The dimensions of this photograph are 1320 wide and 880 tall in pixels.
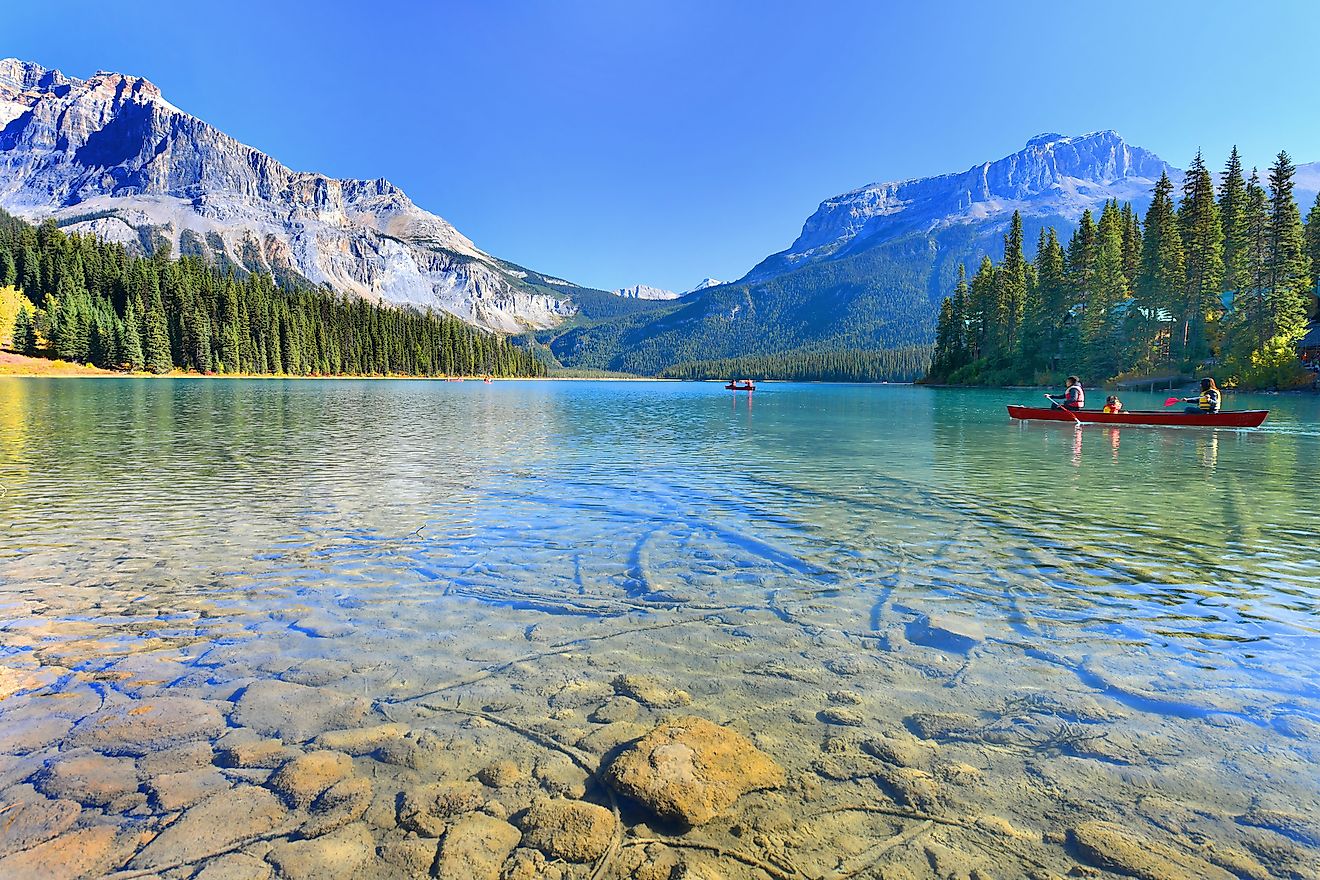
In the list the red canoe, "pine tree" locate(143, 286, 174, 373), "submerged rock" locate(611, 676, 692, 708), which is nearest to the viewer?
"submerged rock" locate(611, 676, 692, 708)

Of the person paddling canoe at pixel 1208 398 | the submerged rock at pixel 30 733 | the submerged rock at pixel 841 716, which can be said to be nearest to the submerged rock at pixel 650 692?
the submerged rock at pixel 841 716

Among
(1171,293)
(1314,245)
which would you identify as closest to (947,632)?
(1171,293)

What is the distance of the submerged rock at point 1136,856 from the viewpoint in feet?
13.1

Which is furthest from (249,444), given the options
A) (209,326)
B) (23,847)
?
(209,326)

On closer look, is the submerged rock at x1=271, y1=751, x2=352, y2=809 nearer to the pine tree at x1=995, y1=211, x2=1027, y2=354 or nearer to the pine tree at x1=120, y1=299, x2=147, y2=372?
the pine tree at x1=995, y1=211, x2=1027, y2=354

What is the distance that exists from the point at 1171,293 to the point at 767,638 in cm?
8916

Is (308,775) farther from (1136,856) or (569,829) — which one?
(1136,856)

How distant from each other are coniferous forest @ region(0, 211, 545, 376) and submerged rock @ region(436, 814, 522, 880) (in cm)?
13481

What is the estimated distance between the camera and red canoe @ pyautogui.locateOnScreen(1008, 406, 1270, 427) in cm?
3059

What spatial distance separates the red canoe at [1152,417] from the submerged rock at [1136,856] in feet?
114

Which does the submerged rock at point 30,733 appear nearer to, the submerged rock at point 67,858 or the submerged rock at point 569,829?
the submerged rock at point 67,858

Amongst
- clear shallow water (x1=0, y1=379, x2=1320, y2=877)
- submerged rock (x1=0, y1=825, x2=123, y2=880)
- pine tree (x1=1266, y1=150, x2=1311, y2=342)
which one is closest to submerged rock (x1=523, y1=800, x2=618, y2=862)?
clear shallow water (x1=0, y1=379, x2=1320, y2=877)

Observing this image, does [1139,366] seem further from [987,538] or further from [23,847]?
[23,847]

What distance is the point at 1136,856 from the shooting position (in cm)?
416
